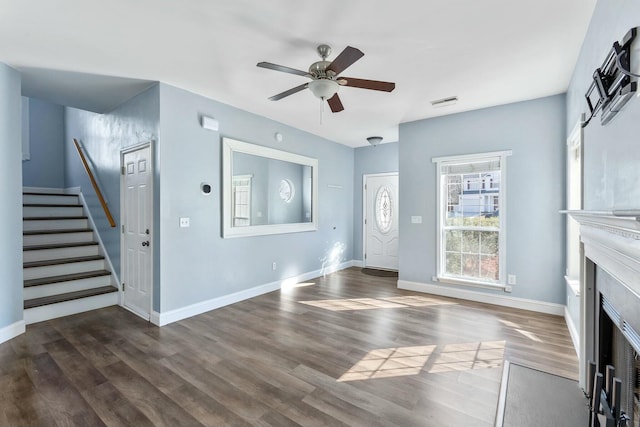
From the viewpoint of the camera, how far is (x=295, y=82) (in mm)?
3225

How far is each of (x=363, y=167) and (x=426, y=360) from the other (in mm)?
4725

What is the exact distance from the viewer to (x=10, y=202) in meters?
3.00

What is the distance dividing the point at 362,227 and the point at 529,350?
13.8 ft

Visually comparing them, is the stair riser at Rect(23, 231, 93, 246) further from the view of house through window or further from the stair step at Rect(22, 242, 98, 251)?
the view of house through window

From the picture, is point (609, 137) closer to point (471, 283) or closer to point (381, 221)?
point (471, 283)

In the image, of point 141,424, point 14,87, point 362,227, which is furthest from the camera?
point 362,227

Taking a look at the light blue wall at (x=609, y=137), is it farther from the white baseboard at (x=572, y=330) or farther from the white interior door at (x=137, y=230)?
the white interior door at (x=137, y=230)

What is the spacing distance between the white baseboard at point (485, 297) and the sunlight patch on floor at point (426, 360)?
4.16 feet

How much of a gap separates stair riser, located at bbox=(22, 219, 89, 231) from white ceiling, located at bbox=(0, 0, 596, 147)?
1.94m

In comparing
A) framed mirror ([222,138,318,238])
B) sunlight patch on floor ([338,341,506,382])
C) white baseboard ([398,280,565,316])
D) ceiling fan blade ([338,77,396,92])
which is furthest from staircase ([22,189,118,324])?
white baseboard ([398,280,565,316])

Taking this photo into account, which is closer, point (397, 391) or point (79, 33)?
point (397, 391)

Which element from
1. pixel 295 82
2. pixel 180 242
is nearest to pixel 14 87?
pixel 180 242

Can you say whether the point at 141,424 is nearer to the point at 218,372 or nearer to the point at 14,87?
the point at 218,372

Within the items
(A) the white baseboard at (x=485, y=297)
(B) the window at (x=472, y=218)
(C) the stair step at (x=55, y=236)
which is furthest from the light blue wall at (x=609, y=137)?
(C) the stair step at (x=55, y=236)
